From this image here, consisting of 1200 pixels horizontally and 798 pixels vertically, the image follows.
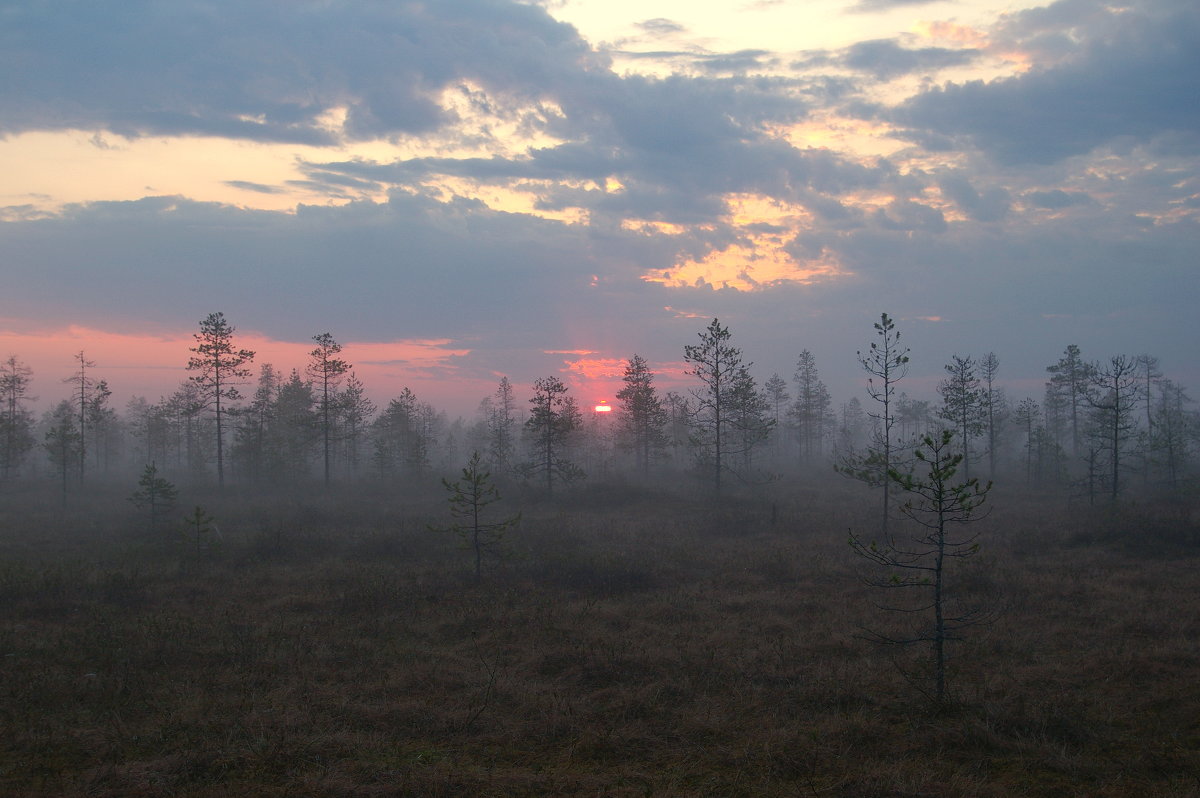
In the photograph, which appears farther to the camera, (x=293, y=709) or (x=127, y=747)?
(x=293, y=709)

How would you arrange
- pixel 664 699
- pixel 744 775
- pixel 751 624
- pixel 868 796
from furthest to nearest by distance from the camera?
pixel 751 624
pixel 664 699
pixel 744 775
pixel 868 796

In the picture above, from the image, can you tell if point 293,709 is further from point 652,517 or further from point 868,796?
point 652,517

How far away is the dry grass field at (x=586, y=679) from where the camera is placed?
6.61m

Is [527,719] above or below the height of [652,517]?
above

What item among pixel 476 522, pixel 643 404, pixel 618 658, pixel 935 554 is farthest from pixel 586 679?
pixel 643 404

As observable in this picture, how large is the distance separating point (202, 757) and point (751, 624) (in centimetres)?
983

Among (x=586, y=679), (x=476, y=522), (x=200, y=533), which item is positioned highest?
(x=476, y=522)

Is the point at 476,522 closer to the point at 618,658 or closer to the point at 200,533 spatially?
the point at 618,658

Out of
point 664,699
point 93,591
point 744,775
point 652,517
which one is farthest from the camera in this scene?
point 652,517

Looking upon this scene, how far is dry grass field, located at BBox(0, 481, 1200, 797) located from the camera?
6.61m

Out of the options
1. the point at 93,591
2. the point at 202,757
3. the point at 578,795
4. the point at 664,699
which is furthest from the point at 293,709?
the point at 93,591

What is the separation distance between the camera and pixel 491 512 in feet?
109

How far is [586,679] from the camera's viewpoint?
31.9 ft

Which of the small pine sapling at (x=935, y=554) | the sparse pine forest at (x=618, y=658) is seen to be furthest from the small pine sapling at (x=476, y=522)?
the small pine sapling at (x=935, y=554)
